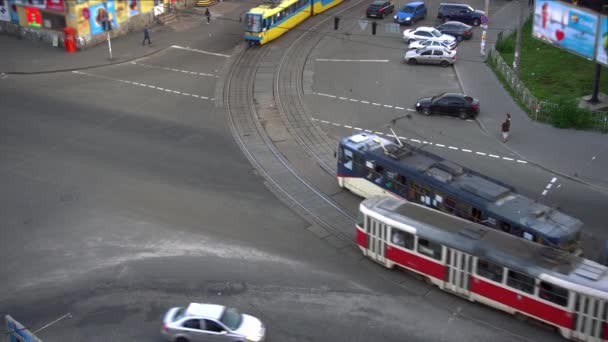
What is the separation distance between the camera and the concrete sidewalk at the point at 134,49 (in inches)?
1476

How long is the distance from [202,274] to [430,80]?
80.5 feet

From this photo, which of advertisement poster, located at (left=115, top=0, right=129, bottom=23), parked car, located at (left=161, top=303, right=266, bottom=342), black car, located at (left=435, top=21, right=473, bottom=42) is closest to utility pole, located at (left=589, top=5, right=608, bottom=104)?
black car, located at (left=435, top=21, right=473, bottom=42)

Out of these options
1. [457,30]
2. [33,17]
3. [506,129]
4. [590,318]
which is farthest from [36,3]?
[457,30]

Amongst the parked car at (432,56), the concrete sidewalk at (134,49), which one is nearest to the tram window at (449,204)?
the concrete sidewalk at (134,49)

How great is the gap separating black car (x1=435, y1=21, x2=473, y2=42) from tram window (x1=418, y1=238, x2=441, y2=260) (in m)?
30.9

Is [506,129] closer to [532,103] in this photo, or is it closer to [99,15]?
[532,103]

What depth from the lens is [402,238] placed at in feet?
91.5

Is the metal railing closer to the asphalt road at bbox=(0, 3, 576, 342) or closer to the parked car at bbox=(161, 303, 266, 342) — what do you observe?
the asphalt road at bbox=(0, 3, 576, 342)

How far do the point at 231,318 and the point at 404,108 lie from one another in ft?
72.9

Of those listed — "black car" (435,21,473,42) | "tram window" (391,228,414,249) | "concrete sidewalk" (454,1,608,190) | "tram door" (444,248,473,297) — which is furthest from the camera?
"black car" (435,21,473,42)

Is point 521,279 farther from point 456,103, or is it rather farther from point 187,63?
point 187,63

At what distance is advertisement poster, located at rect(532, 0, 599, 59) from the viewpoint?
35.8 m

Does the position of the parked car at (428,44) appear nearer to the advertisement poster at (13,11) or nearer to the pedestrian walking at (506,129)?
the pedestrian walking at (506,129)

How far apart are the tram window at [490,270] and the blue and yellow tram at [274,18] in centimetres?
3171
